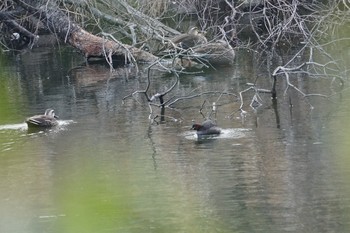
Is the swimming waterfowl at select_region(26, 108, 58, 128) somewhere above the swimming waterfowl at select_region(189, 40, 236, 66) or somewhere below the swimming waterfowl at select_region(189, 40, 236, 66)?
below

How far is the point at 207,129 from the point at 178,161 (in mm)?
1683

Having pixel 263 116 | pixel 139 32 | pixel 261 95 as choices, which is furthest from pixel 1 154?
pixel 139 32

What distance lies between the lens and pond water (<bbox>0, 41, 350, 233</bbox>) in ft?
26.7

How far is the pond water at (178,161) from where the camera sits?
815cm

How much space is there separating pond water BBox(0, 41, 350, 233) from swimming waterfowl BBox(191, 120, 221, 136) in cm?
16

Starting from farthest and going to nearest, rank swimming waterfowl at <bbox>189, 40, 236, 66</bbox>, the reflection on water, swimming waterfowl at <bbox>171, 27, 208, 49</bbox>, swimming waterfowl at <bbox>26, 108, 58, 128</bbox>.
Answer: swimming waterfowl at <bbox>171, 27, 208, 49</bbox> < swimming waterfowl at <bbox>189, 40, 236, 66</bbox> < swimming waterfowl at <bbox>26, 108, 58, 128</bbox> < the reflection on water

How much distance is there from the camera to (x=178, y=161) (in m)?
12.1

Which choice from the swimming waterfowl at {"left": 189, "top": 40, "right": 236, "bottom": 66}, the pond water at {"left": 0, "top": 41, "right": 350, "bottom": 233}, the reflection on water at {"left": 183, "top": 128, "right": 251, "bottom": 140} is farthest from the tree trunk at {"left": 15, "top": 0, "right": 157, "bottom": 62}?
the reflection on water at {"left": 183, "top": 128, "right": 251, "bottom": 140}

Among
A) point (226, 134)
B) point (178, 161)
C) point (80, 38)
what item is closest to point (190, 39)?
point (80, 38)

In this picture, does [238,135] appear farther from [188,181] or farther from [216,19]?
[216,19]

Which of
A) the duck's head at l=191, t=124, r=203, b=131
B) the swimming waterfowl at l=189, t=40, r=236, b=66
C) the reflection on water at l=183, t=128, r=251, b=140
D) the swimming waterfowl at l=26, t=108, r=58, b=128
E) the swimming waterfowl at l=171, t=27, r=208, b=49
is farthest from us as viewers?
the swimming waterfowl at l=171, t=27, r=208, b=49

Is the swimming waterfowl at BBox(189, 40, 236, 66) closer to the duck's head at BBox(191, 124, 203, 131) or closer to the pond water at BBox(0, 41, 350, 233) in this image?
the pond water at BBox(0, 41, 350, 233)

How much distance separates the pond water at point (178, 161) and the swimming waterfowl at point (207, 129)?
165mm

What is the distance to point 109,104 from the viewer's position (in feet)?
59.6
